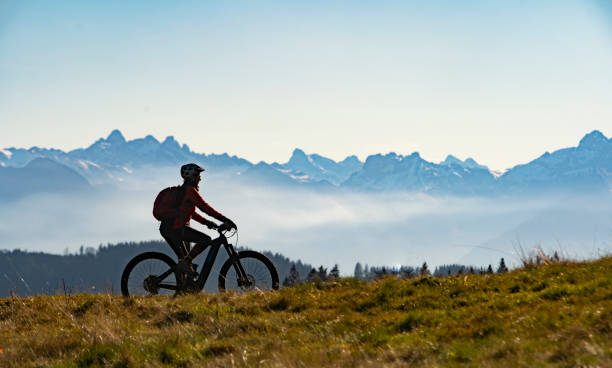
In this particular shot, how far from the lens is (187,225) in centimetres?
1385

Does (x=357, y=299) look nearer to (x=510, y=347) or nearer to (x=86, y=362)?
(x=510, y=347)

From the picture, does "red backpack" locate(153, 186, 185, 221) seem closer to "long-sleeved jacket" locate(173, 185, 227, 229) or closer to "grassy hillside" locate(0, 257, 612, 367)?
"long-sleeved jacket" locate(173, 185, 227, 229)

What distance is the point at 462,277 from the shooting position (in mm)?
13156

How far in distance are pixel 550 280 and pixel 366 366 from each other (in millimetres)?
6129

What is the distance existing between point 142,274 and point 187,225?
191 cm

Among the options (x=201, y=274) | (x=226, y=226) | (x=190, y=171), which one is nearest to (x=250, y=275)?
(x=201, y=274)

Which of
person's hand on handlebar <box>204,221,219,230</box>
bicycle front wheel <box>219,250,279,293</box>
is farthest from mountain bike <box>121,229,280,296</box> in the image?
person's hand on handlebar <box>204,221,219,230</box>

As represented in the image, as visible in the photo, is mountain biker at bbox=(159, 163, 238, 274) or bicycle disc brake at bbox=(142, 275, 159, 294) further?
bicycle disc brake at bbox=(142, 275, 159, 294)


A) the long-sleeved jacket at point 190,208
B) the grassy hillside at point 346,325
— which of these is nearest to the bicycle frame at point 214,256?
the long-sleeved jacket at point 190,208

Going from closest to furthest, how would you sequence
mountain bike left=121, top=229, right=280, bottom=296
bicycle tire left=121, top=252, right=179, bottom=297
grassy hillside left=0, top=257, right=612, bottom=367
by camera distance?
1. grassy hillside left=0, top=257, right=612, bottom=367
2. mountain bike left=121, top=229, right=280, bottom=296
3. bicycle tire left=121, top=252, right=179, bottom=297

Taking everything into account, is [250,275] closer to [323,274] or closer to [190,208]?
[190,208]

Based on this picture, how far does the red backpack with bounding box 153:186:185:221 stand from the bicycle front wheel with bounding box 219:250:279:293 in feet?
6.30

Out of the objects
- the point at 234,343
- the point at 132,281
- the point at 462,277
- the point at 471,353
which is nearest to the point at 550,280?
the point at 462,277

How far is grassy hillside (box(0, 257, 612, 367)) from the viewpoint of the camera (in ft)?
24.9
